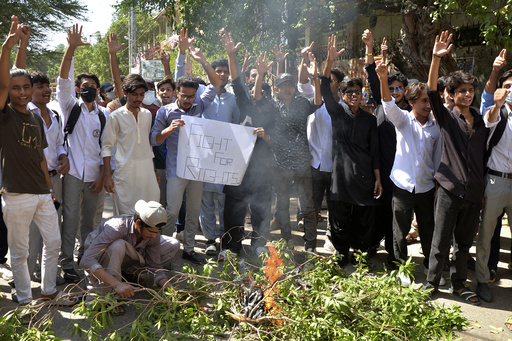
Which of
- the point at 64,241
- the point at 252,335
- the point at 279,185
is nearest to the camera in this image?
the point at 252,335

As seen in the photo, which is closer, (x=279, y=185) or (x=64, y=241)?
(x=64, y=241)

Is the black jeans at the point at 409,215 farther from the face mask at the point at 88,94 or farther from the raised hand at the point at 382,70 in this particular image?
the face mask at the point at 88,94

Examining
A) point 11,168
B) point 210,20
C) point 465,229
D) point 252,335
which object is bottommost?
point 252,335

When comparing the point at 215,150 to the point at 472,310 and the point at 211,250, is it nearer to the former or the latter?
the point at 211,250

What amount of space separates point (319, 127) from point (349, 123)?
2.13 feet

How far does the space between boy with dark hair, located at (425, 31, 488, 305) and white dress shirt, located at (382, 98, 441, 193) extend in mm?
235

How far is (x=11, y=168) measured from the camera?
4.07 m

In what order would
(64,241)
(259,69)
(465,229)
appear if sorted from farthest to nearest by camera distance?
(259,69) → (64,241) → (465,229)

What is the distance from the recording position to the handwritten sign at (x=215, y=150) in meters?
5.55

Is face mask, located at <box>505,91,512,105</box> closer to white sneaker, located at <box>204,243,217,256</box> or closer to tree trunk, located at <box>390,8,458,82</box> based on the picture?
white sneaker, located at <box>204,243,217,256</box>

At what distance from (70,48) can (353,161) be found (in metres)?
3.32

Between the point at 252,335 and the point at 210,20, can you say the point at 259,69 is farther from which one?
the point at 210,20


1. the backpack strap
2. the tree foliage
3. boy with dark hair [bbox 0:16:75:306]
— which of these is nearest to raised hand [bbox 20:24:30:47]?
boy with dark hair [bbox 0:16:75:306]

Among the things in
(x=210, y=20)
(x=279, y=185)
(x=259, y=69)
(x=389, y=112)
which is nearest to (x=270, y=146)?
(x=279, y=185)
